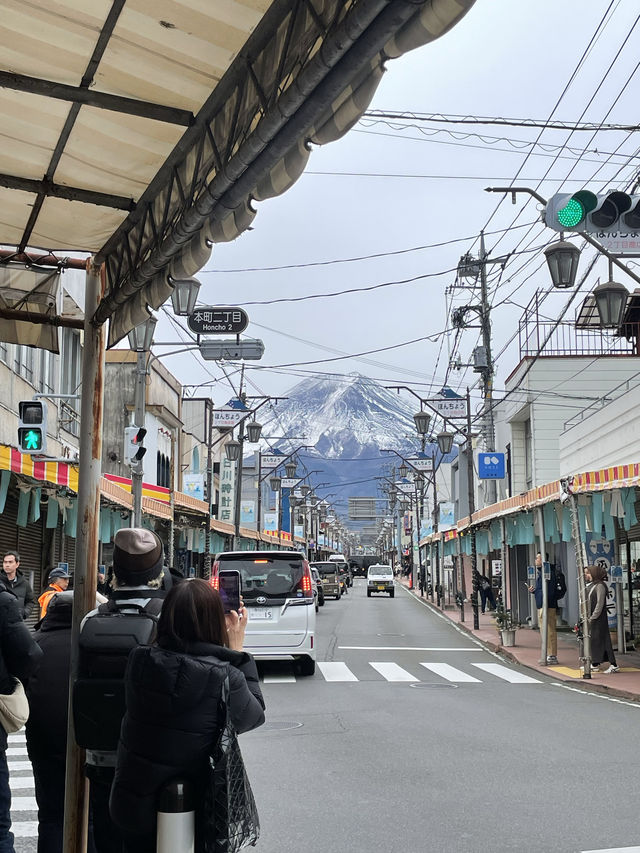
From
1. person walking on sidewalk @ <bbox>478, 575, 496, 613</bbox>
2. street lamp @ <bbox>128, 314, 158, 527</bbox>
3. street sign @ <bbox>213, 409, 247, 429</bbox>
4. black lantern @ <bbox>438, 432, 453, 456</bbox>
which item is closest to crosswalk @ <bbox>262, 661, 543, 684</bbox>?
street lamp @ <bbox>128, 314, 158, 527</bbox>

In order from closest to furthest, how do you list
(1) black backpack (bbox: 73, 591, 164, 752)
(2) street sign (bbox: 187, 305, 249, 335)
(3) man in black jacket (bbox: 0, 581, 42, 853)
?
(1) black backpack (bbox: 73, 591, 164, 752) → (3) man in black jacket (bbox: 0, 581, 42, 853) → (2) street sign (bbox: 187, 305, 249, 335)

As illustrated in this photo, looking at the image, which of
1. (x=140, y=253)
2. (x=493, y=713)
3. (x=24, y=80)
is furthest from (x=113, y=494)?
(x=24, y=80)

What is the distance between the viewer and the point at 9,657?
502 cm

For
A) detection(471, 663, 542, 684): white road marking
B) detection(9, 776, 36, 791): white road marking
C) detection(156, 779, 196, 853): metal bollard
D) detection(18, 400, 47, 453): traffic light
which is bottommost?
detection(9, 776, 36, 791): white road marking

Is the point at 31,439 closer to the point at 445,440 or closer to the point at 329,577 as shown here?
the point at 445,440

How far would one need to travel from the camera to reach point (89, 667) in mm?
4469

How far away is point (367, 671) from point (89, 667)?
49.2ft

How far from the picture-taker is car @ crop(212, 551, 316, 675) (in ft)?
55.3

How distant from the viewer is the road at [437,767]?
6848 mm

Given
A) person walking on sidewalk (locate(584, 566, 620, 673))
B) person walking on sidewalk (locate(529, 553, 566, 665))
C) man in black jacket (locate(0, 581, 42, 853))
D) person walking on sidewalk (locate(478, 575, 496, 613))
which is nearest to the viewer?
man in black jacket (locate(0, 581, 42, 853))

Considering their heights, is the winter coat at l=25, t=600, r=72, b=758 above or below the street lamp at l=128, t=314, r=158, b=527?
below

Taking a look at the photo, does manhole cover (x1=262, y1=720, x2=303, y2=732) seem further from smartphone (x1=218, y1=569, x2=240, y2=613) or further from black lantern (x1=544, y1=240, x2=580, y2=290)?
smartphone (x1=218, y1=569, x2=240, y2=613)

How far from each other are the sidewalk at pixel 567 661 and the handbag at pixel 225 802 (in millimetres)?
12223

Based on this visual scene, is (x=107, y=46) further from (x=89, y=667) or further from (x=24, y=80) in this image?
(x=89, y=667)
